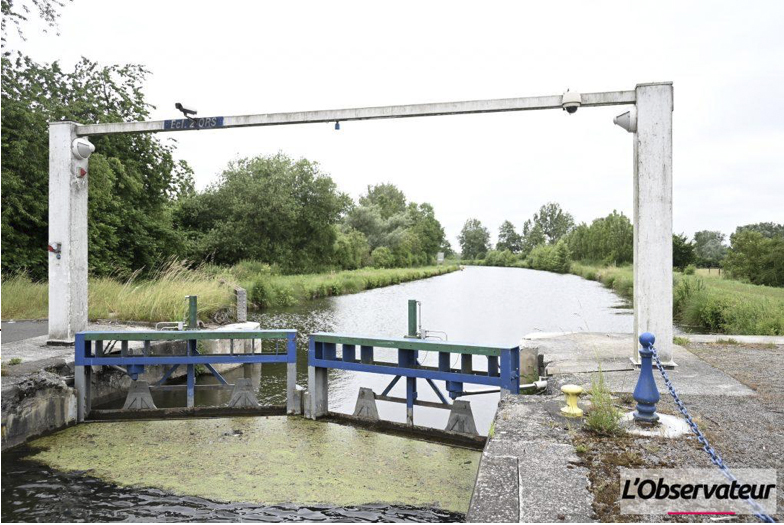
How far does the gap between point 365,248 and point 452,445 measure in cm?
4091

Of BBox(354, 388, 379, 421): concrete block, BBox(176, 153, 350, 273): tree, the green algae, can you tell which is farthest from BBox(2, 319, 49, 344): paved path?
BBox(176, 153, 350, 273): tree

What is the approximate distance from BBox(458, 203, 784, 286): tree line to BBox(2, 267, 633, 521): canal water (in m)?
13.3

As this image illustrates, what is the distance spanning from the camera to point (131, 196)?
18438 millimetres

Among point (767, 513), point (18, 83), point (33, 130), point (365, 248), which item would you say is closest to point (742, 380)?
point (767, 513)

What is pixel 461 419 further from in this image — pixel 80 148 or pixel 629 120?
pixel 80 148

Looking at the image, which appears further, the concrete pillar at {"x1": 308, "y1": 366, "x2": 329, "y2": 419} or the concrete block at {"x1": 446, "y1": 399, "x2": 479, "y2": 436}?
the concrete pillar at {"x1": 308, "y1": 366, "x2": 329, "y2": 419}

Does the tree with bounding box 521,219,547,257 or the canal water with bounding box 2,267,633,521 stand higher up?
the tree with bounding box 521,219,547,257

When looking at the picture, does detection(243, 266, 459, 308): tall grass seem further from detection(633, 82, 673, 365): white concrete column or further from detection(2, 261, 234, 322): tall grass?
detection(633, 82, 673, 365): white concrete column

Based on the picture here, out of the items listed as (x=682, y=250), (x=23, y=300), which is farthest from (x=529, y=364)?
(x=682, y=250)

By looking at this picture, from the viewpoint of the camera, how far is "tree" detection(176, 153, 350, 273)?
30.2 m

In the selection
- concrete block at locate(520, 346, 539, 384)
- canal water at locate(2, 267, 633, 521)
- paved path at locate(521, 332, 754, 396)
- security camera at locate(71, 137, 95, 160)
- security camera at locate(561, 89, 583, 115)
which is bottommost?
canal water at locate(2, 267, 633, 521)

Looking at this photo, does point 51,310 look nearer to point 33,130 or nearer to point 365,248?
point 33,130

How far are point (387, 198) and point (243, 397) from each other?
225 feet

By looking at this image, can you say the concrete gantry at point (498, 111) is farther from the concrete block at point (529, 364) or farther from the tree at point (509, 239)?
the tree at point (509, 239)
